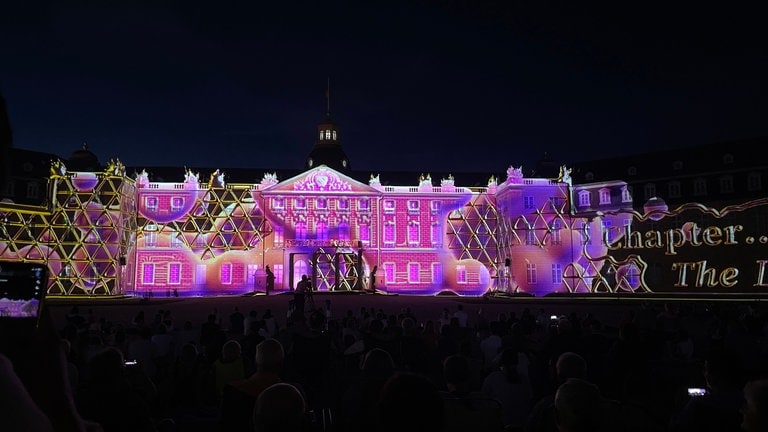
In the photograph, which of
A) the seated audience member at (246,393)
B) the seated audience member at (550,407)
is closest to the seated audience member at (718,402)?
the seated audience member at (550,407)

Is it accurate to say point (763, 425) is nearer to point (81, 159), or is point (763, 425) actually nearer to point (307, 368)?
point (307, 368)

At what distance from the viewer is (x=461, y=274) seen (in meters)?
54.3

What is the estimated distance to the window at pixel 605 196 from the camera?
53.0 meters

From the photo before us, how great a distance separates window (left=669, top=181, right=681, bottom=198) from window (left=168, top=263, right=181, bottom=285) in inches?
1740

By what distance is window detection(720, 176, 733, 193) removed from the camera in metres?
47.9

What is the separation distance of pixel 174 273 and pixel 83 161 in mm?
15018

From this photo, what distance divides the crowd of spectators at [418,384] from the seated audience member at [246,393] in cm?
1

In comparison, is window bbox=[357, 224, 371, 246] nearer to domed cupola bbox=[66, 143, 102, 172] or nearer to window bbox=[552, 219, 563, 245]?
window bbox=[552, 219, 563, 245]

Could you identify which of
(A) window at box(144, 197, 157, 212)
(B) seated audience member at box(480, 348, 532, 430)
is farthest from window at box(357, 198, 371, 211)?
(B) seated audience member at box(480, 348, 532, 430)

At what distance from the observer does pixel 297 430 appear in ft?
11.4

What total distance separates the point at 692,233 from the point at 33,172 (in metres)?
56.1

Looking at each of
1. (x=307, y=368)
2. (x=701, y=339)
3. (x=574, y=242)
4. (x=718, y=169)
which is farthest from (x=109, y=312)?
(x=718, y=169)

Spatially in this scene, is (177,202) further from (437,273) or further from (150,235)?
(437,273)

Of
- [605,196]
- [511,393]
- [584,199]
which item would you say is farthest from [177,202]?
[511,393]
